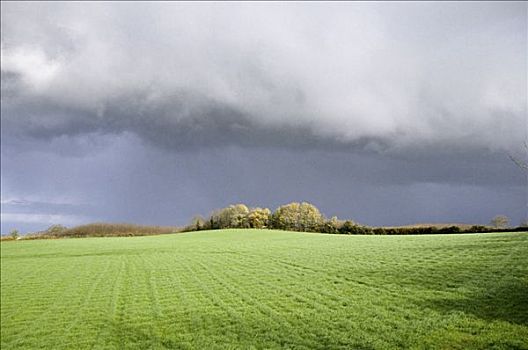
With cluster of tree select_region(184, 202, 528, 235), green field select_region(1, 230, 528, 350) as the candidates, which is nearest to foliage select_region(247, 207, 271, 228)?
cluster of tree select_region(184, 202, 528, 235)

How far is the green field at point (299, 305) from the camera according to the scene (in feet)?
39.6

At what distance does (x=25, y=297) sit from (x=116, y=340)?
11.7 m

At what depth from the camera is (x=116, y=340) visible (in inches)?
582

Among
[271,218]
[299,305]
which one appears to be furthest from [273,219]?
[299,305]

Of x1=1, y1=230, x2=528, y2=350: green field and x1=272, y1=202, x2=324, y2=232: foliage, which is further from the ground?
x1=272, y1=202, x2=324, y2=232: foliage

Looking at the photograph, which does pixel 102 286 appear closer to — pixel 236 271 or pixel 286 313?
pixel 236 271

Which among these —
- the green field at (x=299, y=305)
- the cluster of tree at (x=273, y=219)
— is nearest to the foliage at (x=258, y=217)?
the cluster of tree at (x=273, y=219)

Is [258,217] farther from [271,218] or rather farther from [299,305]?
[299,305]

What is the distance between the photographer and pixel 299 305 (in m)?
15.9

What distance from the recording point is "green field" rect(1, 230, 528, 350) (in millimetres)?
12062

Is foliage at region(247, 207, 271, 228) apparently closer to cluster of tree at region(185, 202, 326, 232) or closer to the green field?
cluster of tree at region(185, 202, 326, 232)

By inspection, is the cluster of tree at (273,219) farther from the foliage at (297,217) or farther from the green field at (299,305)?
the green field at (299,305)

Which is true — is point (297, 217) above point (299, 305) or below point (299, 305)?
above

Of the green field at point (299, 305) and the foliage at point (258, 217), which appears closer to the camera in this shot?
the green field at point (299, 305)
